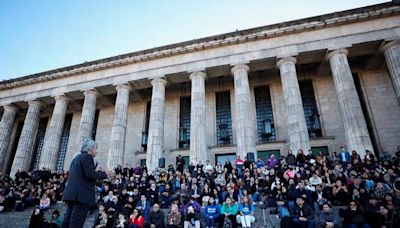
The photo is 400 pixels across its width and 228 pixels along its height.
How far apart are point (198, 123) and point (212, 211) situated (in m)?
9.68

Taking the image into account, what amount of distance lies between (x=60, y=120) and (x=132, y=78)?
730 centimetres

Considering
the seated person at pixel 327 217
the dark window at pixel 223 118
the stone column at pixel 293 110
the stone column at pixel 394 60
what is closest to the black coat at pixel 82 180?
the seated person at pixel 327 217

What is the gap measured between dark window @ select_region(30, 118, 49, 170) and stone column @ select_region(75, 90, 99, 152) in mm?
8541

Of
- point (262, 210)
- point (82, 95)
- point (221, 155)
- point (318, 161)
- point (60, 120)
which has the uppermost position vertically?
point (82, 95)

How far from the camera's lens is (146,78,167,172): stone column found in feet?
63.0

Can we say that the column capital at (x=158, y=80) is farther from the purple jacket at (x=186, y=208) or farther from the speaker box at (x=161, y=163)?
the purple jacket at (x=186, y=208)

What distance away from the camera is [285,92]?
62.2 feet

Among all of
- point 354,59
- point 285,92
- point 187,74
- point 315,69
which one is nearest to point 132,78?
point 187,74

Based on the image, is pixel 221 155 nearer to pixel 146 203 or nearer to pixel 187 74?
pixel 187 74

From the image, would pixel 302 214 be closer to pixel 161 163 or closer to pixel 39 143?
pixel 161 163

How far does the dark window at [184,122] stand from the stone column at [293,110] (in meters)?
8.85

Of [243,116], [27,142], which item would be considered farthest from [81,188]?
[27,142]

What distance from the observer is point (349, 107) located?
56.7 feet

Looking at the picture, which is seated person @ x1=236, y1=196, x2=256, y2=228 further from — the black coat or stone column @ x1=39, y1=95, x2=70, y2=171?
stone column @ x1=39, y1=95, x2=70, y2=171
